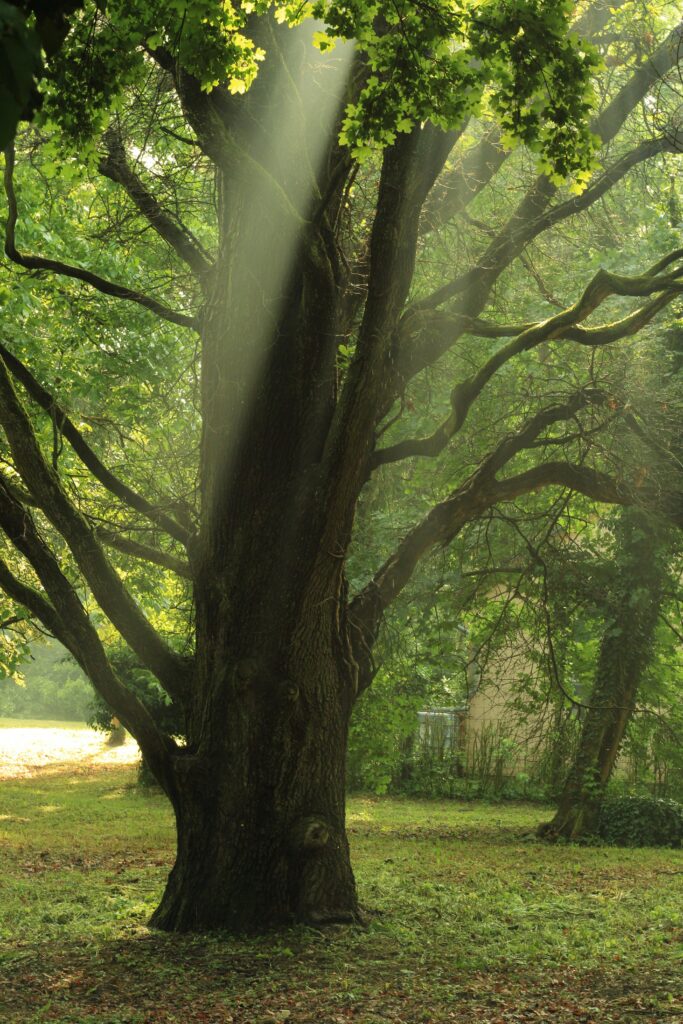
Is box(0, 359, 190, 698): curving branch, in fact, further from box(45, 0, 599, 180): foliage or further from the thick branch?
box(45, 0, 599, 180): foliage

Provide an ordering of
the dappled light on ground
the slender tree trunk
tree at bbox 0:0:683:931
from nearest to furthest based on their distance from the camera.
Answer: tree at bbox 0:0:683:931, the slender tree trunk, the dappled light on ground

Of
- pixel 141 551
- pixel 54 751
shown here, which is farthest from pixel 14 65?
pixel 54 751

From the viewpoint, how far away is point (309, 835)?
7.84 m

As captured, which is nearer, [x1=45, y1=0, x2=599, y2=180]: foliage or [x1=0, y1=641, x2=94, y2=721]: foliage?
[x1=45, y1=0, x2=599, y2=180]: foliage

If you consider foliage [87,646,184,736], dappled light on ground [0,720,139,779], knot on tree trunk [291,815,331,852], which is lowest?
dappled light on ground [0,720,139,779]

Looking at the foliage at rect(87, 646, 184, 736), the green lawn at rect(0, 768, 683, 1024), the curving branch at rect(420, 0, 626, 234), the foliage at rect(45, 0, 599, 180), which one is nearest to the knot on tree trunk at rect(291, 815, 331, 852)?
the green lawn at rect(0, 768, 683, 1024)

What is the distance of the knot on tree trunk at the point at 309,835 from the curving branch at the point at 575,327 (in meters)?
2.89

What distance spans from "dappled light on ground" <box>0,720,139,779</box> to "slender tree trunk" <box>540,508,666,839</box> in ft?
48.2

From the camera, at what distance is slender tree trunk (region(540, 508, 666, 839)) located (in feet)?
50.7

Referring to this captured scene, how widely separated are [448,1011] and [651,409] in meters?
6.29

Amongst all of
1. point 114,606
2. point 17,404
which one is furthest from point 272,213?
point 114,606

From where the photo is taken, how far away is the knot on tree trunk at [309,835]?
783 cm

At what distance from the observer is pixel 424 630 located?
48.4 feet

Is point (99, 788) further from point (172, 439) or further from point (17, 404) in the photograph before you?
point (17, 404)
